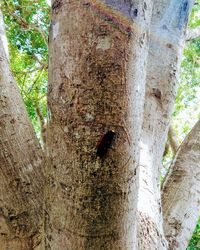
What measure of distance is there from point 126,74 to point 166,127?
0.72 meters

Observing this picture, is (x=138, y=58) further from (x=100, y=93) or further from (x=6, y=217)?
(x=6, y=217)

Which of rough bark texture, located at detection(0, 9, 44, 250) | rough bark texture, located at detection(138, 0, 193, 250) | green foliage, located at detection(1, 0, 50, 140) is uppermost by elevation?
green foliage, located at detection(1, 0, 50, 140)

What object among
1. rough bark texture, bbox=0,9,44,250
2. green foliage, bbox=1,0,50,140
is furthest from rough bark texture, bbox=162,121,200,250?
green foliage, bbox=1,0,50,140

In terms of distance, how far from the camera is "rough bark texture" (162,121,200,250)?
147 cm

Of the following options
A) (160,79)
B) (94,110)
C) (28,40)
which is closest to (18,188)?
(94,110)

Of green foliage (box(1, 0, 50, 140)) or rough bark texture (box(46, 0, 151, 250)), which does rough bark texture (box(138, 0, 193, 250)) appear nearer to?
rough bark texture (box(46, 0, 151, 250))

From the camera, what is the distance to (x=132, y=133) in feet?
2.60

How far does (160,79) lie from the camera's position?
1.45 metres

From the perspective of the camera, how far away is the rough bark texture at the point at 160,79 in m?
1.34

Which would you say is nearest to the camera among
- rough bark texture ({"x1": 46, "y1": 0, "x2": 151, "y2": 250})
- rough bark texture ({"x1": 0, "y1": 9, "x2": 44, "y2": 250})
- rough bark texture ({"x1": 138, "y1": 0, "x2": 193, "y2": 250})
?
rough bark texture ({"x1": 46, "y1": 0, "x2": 151, "y2": 250})

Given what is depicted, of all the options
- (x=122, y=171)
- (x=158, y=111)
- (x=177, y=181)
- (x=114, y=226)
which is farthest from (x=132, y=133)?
(x=177, y=181)

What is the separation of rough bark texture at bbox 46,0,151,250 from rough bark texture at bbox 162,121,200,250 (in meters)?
0.69

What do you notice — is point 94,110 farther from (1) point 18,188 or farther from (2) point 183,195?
(2) point 183,195

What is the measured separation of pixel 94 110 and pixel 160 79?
76 centimetres
